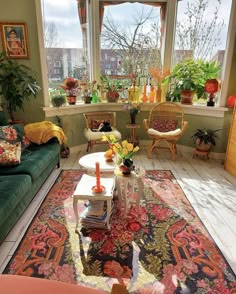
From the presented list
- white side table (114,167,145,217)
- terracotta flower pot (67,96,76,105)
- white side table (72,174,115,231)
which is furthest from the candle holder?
terracotta flower pot (67,96,76,105)

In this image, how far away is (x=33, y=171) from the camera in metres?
2.24

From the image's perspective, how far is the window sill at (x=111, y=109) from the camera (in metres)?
3.52

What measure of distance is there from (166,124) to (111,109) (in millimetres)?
1052

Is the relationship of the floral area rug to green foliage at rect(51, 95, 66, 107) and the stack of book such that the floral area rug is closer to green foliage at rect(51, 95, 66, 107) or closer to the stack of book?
the stack of book

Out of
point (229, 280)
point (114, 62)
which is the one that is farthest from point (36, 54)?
point (229, 280)

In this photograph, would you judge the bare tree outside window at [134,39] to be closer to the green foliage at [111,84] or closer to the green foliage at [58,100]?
the green foliage at [111,84]

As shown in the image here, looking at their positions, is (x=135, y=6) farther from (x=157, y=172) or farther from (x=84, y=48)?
(x=157, y=172)

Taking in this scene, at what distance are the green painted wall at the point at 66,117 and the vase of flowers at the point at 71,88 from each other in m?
0.29

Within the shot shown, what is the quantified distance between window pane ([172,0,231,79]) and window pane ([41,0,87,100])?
168 cm

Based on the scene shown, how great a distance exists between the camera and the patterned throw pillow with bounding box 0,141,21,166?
2264 millimetres

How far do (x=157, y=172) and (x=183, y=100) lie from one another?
4.75 ft

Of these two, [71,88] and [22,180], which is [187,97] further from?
[22,180]

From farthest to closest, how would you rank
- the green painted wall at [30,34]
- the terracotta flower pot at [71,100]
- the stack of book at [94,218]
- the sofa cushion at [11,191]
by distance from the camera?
the terracotta flower pot at [71,100] < the green painted wall at [30,34] < the stack of book at [94,218] < the sofa cushion at [11,191]

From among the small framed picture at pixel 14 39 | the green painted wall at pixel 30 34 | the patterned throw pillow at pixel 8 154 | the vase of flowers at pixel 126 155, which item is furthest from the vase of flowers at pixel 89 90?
the vase of flowers at pixel 126 155
